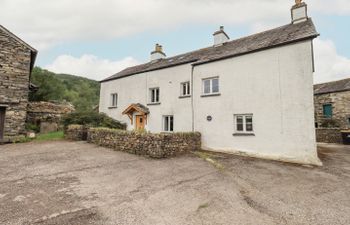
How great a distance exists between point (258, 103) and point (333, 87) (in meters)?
17.5

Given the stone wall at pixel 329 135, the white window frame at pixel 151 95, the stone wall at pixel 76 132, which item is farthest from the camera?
the stone wall at pixel 329 135

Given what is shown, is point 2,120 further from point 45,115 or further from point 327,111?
point 327,111

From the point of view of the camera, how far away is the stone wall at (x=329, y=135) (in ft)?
58.7

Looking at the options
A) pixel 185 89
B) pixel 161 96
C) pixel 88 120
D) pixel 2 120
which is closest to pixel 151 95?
pixel 161 96

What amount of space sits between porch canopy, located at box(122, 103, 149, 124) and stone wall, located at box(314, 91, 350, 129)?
66.7 feet

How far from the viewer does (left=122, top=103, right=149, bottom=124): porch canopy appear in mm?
15867

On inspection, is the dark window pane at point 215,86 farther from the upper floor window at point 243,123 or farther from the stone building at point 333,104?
the stone building at point 333,104

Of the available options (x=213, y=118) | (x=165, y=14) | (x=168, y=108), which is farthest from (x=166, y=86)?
(x=165, y=14)

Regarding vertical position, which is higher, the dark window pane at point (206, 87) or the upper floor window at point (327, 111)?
the dark window pane at point (206, 87)

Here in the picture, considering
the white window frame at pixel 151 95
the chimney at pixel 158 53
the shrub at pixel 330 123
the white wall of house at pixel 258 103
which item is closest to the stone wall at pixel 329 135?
the shrub at pixel 330 123

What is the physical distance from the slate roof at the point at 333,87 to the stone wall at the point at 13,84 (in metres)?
30.0

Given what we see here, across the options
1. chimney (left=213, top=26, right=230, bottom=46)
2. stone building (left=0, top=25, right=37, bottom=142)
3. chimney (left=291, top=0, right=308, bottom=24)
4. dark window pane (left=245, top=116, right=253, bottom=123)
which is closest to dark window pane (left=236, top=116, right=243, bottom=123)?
dark window pane (left=245, top=116, right=253, bottom=123)

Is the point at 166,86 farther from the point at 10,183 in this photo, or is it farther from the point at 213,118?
the point at 10,183

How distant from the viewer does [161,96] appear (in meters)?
15.5
